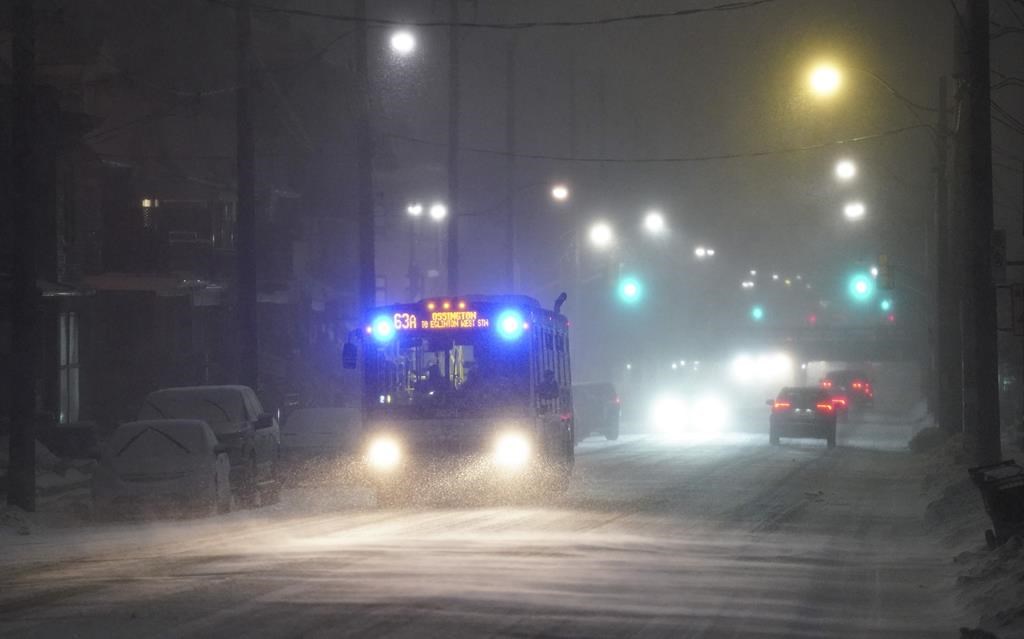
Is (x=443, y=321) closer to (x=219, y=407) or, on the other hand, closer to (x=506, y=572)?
(x=219, y=407)

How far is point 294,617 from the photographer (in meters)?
11.1

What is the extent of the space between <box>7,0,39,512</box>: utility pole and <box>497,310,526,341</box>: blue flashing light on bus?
7601 mm

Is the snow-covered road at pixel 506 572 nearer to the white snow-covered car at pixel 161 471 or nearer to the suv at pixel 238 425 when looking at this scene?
the white snow-covered car at pixel 161 471

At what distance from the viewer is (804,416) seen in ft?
155

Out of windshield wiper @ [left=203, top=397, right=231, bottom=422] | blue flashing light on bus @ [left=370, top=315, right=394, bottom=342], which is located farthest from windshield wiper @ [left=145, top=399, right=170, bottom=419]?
blue flashing light on bus @ [left=370, top=315, right=394, bottom=342]

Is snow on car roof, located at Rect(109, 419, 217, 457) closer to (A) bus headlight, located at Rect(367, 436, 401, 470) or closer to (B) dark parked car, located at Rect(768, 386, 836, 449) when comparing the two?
(A) bus headlight, located at Rect(367, 436, 401, 470)

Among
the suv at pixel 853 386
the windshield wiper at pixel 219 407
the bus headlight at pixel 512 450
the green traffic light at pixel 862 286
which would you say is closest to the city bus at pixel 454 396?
the bus headlight at pixel 512 450

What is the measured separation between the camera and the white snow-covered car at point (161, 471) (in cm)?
2206

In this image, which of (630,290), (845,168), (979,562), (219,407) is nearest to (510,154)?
(630,290)

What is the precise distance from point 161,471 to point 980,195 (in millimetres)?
13614

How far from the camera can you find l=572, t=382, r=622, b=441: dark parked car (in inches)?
2073

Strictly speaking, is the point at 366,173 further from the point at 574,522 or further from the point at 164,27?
the point at 164,27

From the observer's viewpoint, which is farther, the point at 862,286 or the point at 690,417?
the point at 690,417

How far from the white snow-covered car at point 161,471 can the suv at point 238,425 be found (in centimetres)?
169
